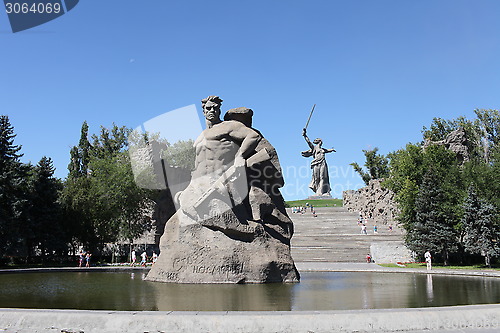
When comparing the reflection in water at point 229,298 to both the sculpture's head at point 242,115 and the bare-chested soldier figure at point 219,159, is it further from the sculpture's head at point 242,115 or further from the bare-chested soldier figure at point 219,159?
the sculpture's head at point 242,115

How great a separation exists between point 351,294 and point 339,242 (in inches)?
936

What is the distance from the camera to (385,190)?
45.4 metres

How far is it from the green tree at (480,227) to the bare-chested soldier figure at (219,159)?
54.9 ft

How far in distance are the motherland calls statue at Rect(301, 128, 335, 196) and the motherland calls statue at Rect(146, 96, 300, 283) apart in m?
45.3

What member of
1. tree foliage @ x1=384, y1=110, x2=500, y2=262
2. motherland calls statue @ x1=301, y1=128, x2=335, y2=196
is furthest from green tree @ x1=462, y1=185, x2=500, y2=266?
motherland calls statue @ x1=301, y1=128, x2=335, y2=196

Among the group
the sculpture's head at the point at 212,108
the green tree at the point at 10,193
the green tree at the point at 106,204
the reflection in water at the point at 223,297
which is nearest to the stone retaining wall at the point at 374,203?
the green tree at the point at 106,204

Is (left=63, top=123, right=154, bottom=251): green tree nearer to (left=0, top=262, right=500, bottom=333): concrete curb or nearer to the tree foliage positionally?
the tree foliage

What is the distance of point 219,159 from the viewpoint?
1127cm

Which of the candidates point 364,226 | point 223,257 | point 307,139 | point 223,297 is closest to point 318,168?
point 307,139

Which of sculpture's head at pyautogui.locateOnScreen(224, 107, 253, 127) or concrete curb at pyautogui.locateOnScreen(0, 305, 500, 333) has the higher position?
sculpture's head at pyautogui.locateOnScreen(224, 107, 253, 127)

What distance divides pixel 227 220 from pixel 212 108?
3.12m

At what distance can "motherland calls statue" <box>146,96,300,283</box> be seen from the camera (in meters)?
10.4

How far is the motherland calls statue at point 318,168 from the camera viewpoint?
56531 mm

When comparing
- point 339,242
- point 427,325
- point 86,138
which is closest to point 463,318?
point 427,325
